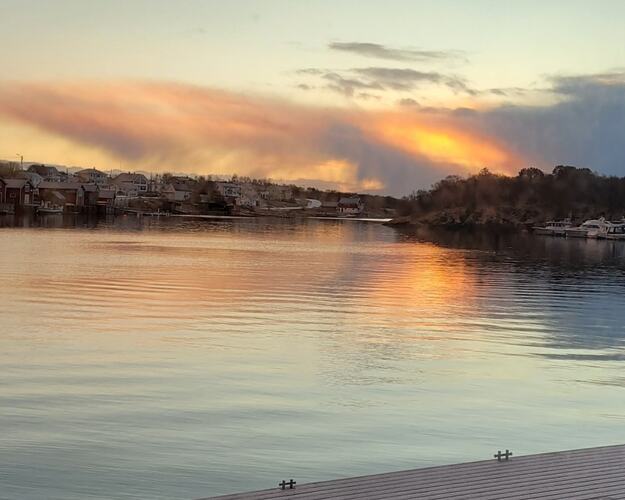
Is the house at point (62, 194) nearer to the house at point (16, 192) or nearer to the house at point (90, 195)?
the house at point (90, 195)

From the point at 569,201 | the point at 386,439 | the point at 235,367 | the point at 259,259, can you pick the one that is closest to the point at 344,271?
the point at 259,259

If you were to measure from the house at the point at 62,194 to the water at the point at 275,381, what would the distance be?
145819 mm

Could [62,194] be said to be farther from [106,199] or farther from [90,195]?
[106,199]

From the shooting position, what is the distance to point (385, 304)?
3312cm

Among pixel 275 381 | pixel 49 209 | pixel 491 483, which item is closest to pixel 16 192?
pixel 49 209

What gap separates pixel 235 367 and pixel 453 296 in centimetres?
1985

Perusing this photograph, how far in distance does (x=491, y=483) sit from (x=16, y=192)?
16500 centimetres

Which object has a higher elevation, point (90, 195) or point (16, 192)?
point (90, 195)

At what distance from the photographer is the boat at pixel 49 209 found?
163 m

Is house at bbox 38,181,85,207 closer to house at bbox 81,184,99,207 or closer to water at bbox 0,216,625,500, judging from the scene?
house at bbox 81,184,99,207

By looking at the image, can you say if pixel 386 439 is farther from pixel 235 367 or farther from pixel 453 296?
pixel 453 296

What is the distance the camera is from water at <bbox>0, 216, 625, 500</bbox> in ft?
40.7

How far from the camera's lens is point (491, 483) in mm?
9984

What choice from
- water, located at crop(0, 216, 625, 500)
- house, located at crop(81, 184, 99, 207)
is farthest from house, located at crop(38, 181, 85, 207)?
water, located at crop(0, 216, 625, 500)
